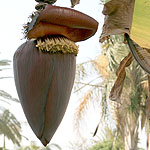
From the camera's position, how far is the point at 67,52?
621mm

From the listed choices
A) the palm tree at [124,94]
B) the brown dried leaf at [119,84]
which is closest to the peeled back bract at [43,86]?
the brown dried leaf at [119,84]

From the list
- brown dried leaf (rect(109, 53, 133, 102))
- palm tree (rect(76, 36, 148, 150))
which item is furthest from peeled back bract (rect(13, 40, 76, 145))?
palm tree (rect(76, 36, 148, 150))

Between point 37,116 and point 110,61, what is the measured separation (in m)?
6.54

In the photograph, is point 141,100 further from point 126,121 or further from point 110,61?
point 110,61

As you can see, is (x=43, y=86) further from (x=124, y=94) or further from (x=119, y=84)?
(x=124, y=94)

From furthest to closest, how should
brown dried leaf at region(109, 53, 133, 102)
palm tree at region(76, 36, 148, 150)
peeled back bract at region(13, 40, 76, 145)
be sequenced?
palm tree at region(76, 36, 148, 150), brown dried leaf at region(109, 53, 133, 102), peeled back bract at region(13, 40, 76, 145)

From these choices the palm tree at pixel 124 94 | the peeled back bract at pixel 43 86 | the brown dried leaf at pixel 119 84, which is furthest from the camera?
the palm tree at pixel 124 94

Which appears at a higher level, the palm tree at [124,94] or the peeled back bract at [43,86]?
the peeled back bract at [43,86]

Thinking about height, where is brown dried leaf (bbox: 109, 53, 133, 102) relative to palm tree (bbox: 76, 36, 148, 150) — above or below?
above

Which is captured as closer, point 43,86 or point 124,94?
point 43,86

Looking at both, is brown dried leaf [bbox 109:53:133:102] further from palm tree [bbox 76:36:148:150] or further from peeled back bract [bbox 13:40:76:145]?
palm tree [bbox 76:36:148:150]

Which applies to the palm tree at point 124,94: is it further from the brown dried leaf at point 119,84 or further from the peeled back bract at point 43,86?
the peeled back bract at point 43,86

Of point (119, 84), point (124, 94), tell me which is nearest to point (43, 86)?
point (119, 84)

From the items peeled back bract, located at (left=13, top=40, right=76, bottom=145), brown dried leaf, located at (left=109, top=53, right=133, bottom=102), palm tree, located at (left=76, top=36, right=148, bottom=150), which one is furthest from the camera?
palm tree, located at (left=76, top=36, right=148, bottom=150)
